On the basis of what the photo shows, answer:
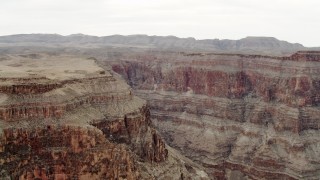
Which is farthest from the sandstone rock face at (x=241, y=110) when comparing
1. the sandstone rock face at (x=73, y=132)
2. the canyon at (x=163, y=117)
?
the sandstone rock face at (x=73, y=132)

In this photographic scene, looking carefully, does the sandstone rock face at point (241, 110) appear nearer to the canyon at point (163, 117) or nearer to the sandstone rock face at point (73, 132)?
the canyon at point (163, 117)

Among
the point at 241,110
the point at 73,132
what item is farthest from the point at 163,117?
the point at 73,132

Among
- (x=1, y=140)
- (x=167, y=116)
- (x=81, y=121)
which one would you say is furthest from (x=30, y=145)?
(x=167, y=116)

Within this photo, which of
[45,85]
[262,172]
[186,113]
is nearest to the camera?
[45,85]

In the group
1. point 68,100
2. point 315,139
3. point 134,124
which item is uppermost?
point 68,100

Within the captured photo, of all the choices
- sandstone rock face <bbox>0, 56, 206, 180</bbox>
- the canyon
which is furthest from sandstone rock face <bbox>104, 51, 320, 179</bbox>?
sandstone rock face <bbox>0, 56, 206, 180</bbox>

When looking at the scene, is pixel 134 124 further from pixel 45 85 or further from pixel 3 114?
pixel 3 114

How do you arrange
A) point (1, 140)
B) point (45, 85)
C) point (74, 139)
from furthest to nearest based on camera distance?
1. point (45, 85)
2. point (74, 139)
3. point (1, 140)
